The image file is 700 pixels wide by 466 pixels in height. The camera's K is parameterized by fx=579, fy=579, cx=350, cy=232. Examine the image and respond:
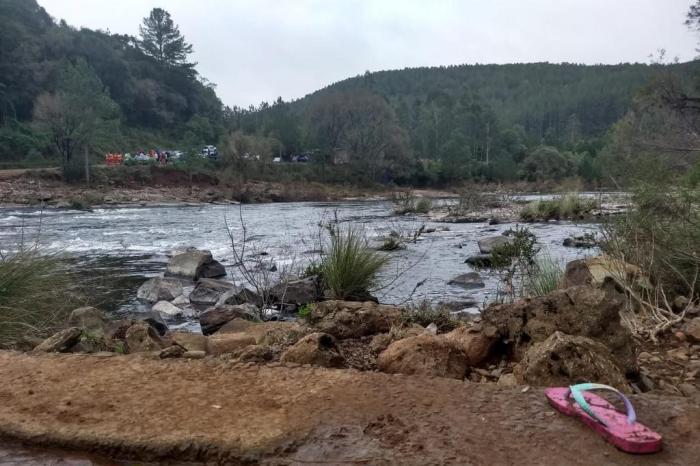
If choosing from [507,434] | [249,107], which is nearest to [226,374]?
[507,434]

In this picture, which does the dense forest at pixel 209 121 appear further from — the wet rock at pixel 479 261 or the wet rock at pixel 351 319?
the wet rock at pixel 351 319

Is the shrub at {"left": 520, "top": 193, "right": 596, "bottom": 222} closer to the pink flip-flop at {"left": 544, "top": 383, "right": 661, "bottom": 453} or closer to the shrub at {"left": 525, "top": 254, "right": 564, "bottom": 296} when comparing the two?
the shrub at {"left": 525, "top": 254, "right": 564, "bottom": 296}

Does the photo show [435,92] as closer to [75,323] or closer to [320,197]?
[320,197]

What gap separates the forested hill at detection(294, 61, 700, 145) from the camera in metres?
118

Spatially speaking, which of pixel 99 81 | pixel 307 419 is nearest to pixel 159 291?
pixel 307 419

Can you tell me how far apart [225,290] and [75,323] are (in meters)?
3.99

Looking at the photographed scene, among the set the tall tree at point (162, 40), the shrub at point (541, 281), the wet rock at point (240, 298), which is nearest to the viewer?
the shrub at point (541, 281)

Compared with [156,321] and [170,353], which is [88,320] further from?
[170,353]

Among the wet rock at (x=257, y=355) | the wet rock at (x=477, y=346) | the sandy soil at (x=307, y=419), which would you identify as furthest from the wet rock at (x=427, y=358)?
the wet rock at (x=257, y=355)

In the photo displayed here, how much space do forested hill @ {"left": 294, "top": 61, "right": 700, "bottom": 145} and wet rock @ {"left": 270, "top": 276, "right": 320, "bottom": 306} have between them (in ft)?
302

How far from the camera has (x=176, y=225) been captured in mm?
23750

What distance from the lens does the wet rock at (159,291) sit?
9.48 meters

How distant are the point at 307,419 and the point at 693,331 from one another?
2893 mm

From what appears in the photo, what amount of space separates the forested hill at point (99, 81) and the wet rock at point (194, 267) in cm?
4831
